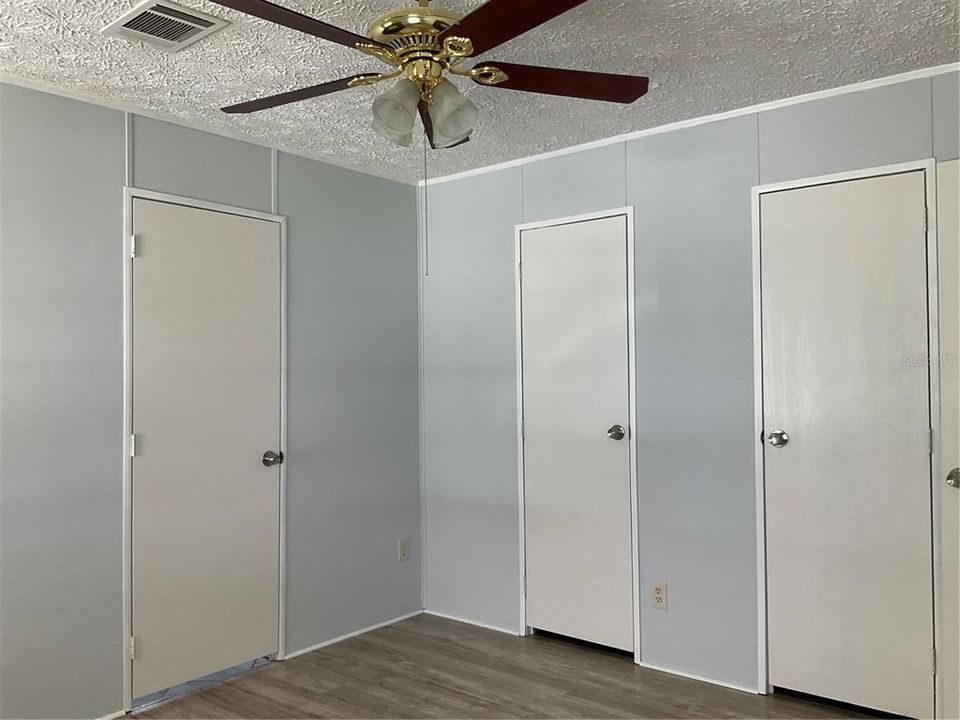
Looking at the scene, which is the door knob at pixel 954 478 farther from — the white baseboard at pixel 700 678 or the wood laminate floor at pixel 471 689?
the white baseboard at pixel 700 678

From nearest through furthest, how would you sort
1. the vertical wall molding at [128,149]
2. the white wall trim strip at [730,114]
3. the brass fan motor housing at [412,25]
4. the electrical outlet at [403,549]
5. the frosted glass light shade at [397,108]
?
the brass fan motor housing at [412,25] → the frosted glass light shade at [397,108] → the white wall trim strip at [730,114] → the vertical wall molding at [128,149] → the electrical outlet at [403,549]

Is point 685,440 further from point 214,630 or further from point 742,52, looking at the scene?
point 214,630

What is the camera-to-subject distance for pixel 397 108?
2.00 m

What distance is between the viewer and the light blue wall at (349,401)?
3826mm

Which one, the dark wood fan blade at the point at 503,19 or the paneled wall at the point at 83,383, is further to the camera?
the paneled wall at the point at 83,383

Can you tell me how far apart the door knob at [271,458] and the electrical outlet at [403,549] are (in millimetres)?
989

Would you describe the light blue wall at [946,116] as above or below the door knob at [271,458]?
above

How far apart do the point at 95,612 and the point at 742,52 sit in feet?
10.6

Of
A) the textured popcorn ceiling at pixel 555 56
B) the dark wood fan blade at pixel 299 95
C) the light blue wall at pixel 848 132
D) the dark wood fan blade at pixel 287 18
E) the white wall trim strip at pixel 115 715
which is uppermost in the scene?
the textured popcorn ceiling at pixel 555 56

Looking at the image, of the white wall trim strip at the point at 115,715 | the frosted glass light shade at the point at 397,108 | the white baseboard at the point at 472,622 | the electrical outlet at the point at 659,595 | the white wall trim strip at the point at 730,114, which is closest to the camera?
the frosted glass light shade at the point at 397,108

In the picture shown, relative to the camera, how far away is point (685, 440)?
11.4 feet

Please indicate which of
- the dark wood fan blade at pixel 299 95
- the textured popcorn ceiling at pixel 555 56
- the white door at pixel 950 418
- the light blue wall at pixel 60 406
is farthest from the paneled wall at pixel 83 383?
the white door at pixel 950 418

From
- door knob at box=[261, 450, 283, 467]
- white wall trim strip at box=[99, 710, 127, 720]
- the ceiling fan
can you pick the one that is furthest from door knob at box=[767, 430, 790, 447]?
white wall trim strip at box=[99, 710, 127, 720]

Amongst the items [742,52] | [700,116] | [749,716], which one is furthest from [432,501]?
[742,52]
